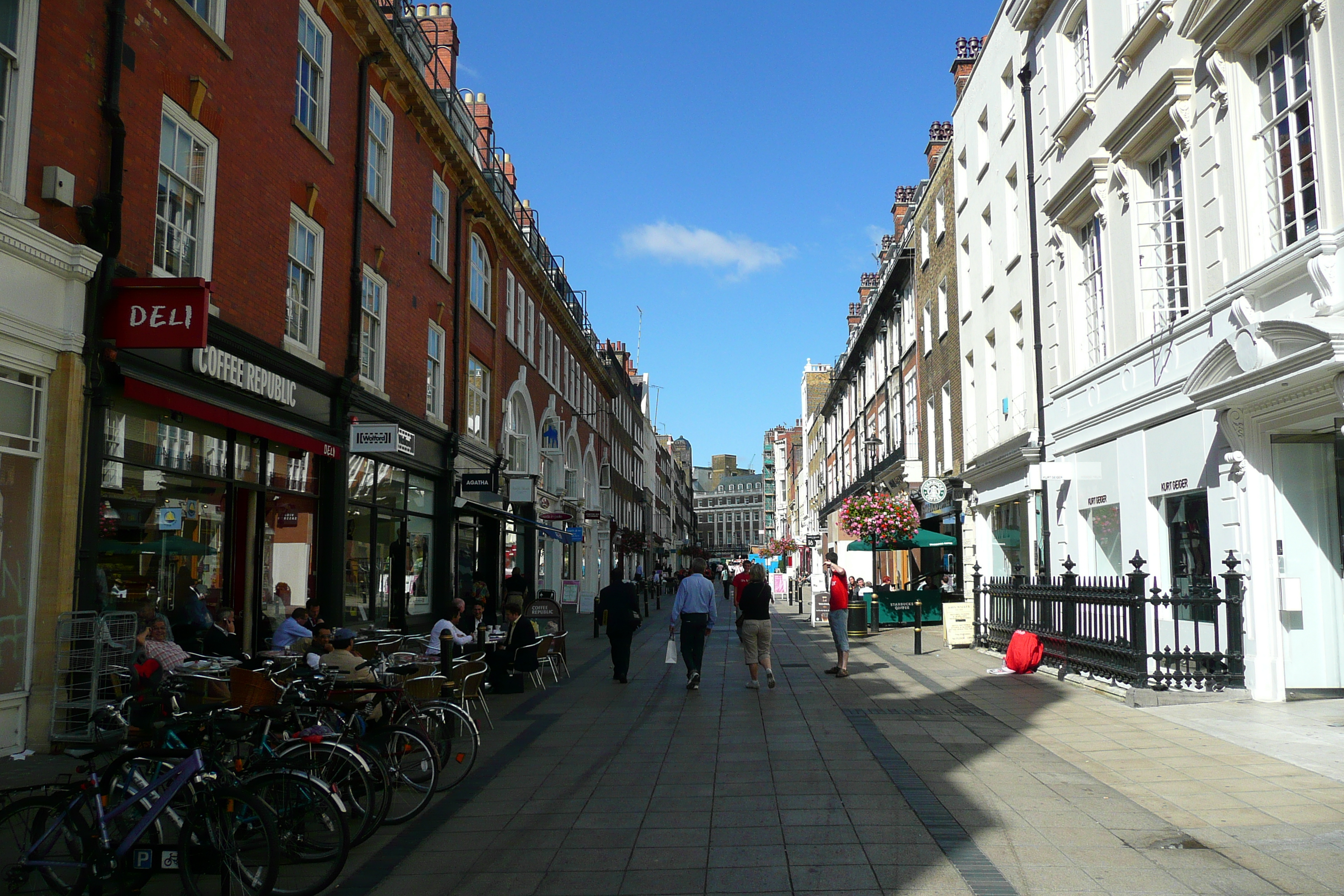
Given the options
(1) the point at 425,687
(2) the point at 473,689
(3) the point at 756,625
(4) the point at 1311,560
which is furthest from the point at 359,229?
(4) the point at 1311,560

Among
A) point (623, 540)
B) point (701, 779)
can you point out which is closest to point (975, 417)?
point (701, 779)

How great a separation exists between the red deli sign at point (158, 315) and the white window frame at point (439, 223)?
11.3m

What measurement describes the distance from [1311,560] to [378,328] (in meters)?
14.3

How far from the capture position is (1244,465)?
11.5 m

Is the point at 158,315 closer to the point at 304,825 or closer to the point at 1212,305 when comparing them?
the point at 304,825

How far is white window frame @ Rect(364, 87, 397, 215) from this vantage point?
17.7 metres

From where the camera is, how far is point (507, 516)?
2566 cm

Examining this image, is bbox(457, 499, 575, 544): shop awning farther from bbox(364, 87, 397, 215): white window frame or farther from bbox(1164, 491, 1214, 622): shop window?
bbox(1164, 491, 1214, 622): shop window

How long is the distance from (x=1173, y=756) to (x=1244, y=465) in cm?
422

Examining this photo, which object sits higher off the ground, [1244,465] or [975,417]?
[975,417]

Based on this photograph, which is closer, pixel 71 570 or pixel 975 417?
pixel 71 570

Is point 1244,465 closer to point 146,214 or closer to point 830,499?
point 146,214

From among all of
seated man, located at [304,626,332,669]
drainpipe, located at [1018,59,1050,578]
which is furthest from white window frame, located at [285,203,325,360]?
drainpipe, located at [1018,59,1050,578]

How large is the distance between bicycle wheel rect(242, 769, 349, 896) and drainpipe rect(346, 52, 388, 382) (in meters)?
11.3
